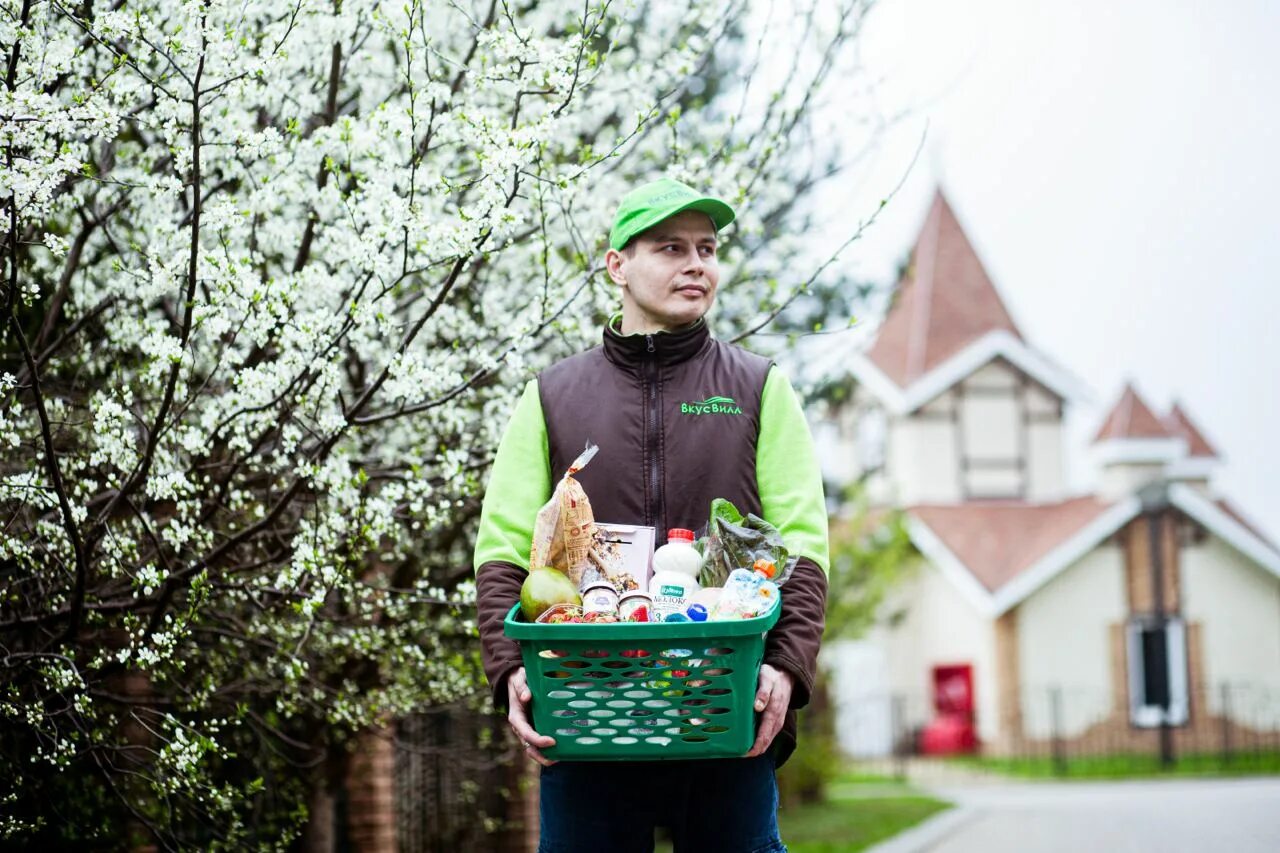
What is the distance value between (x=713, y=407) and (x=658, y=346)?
21cm

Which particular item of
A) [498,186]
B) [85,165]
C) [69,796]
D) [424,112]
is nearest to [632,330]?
[498,186]

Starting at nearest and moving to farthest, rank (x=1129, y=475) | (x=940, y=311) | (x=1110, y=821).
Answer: (x=1110, y=821), (x=1129, y=475), (x=940, y=311)

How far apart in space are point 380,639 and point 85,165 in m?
2.15

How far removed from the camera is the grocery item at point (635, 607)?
307 centimetres

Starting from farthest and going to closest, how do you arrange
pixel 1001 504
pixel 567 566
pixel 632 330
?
pixel 1001 504, pixel 632 330, pixel 567 566

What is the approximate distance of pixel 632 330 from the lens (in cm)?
355

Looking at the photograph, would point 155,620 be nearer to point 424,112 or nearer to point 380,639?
point 380,639

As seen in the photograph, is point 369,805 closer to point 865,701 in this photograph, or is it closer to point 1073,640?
point 865,701

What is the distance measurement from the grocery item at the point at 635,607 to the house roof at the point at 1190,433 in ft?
96.7

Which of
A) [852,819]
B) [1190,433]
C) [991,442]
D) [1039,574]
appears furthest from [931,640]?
[852,819]

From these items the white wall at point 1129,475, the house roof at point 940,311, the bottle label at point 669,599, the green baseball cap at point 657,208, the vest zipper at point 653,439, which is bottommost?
the bottle label at point 669,599

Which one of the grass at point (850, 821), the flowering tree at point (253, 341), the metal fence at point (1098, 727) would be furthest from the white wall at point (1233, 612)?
the flowering tree at point (253, 341)

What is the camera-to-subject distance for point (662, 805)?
3.28 meters

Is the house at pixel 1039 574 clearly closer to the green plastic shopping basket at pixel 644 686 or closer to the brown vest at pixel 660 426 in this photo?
the brown vest at pixel 660 426
